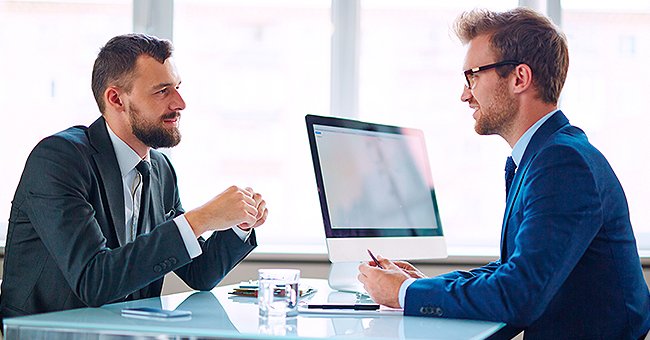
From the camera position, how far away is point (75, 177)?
2061 millimetres

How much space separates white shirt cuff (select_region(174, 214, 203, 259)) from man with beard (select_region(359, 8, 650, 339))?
38cm

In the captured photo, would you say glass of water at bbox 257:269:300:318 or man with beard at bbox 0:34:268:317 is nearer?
glass of water at bbox 257:269:300:318

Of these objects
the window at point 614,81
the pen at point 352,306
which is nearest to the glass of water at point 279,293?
the pen at point 352,306

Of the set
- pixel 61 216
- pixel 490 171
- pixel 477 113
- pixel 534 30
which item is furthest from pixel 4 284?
pixel 490 171

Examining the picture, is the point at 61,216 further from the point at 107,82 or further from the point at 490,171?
the point at 490,171

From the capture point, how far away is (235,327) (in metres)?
1.55

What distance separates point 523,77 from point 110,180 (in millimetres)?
1064

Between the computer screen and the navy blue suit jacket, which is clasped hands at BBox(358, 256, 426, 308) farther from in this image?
the computer screen

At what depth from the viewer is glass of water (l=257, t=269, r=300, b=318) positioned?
1.71 meters

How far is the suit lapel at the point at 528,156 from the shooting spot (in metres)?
1.94

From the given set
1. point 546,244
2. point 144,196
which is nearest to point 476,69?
point 546,244

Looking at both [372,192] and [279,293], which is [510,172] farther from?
[279,293]

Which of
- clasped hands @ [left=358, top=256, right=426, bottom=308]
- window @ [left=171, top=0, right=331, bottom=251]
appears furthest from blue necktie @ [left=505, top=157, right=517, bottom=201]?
window @ [left=171, top=0, right=331, bottom=251]

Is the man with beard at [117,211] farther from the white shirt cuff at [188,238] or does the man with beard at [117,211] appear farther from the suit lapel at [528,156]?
the suit lapel at [528,156]
